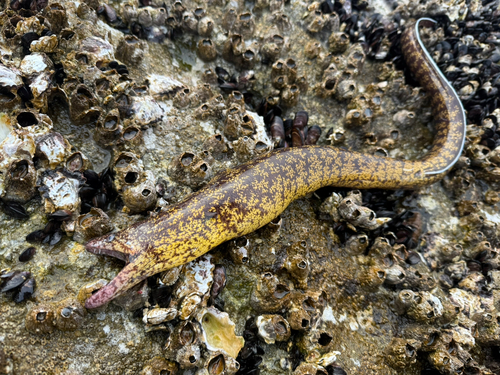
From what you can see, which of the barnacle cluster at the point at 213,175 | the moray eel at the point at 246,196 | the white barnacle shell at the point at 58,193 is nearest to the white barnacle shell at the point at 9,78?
the barnacle cluster at the point at 213,175

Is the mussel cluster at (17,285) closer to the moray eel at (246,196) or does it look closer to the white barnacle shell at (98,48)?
the moray eel at (246,196)

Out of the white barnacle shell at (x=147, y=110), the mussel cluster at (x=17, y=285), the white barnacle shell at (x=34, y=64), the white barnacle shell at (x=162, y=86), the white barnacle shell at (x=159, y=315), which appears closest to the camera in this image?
the mussel cluster at (x=17, y=285)

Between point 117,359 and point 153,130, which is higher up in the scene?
point 153,130

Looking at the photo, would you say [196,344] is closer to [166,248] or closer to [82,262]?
[166,248]

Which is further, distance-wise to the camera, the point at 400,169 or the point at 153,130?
the point at 400,169

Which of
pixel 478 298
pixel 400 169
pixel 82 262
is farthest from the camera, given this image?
pixel 400 169

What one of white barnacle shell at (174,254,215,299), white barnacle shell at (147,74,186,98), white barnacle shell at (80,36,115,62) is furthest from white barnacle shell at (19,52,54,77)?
white barnacle shell at (174,254,215,299)

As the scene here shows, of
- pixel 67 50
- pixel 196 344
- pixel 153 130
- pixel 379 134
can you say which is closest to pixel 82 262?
pixel 196 344
